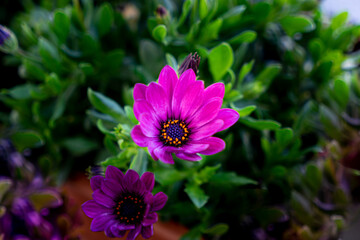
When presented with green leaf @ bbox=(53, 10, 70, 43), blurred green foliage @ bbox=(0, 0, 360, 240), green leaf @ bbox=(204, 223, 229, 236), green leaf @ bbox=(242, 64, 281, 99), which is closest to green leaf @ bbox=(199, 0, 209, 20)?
blurred green foliage @ bbox=(0, 0, 360, 240)

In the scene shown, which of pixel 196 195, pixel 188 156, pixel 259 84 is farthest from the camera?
pixel 259 84

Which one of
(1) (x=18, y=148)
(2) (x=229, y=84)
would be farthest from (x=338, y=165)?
(1) (x=18, y=148)

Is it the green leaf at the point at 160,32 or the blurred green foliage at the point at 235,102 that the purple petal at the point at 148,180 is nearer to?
the blurred green foliage at the point at 235,102

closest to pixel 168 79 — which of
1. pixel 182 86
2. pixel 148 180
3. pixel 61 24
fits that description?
pixel 182 86

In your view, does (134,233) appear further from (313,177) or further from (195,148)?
(313,177)

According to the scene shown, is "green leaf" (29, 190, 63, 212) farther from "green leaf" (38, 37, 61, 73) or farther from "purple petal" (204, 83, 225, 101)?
"purple petal" (204, 83, 225, 101)

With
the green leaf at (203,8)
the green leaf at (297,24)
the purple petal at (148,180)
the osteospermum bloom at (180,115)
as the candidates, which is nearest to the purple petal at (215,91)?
the osteospermum bloom at (180,115)
